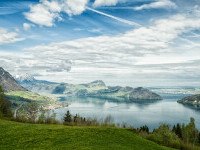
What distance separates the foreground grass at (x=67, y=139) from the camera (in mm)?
19188

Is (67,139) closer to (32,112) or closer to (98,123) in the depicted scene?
(98,123)

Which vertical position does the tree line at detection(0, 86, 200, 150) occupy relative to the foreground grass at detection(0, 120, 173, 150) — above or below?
below

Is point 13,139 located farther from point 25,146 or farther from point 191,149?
point 191,149

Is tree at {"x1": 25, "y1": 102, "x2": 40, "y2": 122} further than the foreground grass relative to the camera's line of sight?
Yes

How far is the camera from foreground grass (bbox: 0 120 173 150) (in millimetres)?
19188

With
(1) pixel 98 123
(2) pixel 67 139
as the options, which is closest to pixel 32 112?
(1) pixel 98 123

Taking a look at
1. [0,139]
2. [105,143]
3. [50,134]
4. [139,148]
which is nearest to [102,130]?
[105,143]

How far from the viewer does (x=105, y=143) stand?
2200 centimetres

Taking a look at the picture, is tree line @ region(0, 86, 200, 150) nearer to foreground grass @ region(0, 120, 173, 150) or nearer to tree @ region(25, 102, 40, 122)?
tree @ region(25, 102, 40, 122)

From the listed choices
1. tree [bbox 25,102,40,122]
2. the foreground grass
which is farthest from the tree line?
the foreground grass

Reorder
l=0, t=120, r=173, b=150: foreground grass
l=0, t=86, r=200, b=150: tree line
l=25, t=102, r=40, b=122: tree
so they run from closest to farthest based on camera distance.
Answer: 1. l=0, t=120, r=173, b=150: foreground grass
2. l=0, t=86, r=200, b=150: tree line
3. l=25, t=102, r=40, b=122: tree

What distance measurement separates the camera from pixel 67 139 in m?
21.3

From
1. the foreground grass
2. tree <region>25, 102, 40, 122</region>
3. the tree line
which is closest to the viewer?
the foreground grass

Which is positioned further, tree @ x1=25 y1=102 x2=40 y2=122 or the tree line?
tree @ x1=25 y1=102 x2=40 y2=122
